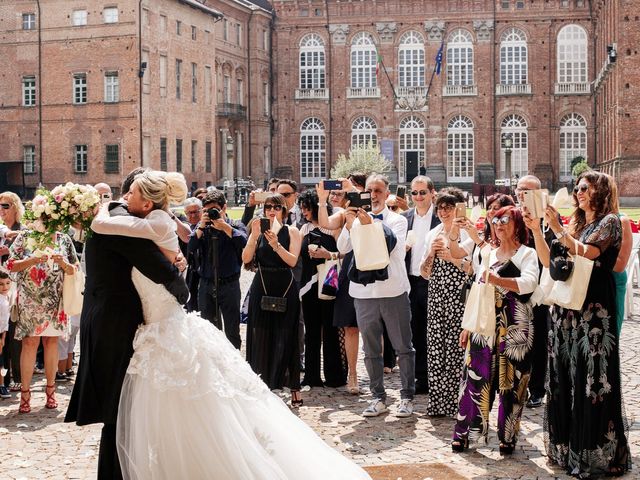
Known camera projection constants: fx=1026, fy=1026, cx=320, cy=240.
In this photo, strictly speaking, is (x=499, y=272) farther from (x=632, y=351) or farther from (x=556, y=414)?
(x=632, y=351)

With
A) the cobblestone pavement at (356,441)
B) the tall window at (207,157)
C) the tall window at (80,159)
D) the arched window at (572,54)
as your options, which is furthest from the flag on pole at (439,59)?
the cobblestone pavement at (356,441)

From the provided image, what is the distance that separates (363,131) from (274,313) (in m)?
53.9

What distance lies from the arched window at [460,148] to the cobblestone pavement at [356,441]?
52169 mm

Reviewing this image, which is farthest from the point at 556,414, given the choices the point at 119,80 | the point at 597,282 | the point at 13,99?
the point at 13,99

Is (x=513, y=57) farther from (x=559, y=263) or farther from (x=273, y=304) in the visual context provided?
(x=559, y=263)

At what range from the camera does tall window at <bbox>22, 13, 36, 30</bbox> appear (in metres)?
50.2

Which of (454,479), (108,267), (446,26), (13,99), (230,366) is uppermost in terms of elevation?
(446,26)

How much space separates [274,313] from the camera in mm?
9109

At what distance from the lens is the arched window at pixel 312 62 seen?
62344mm

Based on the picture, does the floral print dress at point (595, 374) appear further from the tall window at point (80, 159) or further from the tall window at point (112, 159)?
the tall window at point (80, 159)

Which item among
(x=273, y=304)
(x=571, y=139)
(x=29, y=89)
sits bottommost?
(x=273, y=304)

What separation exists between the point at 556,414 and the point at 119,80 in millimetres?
44571

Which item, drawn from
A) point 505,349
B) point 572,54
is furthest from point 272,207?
point 572,54

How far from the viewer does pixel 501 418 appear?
7176 millimetres
